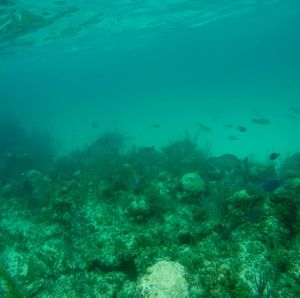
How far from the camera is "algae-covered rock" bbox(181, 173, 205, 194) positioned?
9570 mm

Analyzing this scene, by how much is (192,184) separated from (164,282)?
4.71 m

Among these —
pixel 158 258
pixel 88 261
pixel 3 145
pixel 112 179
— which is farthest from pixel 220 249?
pixel 3 145

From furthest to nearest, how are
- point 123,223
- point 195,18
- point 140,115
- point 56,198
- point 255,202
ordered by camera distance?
point 140,115 < point 195,18 < point 56,198 < point 123,223 < point 255,202

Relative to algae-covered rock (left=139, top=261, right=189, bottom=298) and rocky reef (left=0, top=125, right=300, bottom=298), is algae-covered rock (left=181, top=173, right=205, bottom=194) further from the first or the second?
algae-covered rock (left=139, top=261, right=189, bottom=298)

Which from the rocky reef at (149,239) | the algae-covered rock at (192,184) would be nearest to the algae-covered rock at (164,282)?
the rocky reef at (149,239)

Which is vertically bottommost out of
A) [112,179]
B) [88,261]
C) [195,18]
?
[195,18]

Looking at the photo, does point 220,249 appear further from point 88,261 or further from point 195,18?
point 195,18

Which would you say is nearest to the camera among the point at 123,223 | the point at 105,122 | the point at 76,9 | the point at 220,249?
the point at 220,249

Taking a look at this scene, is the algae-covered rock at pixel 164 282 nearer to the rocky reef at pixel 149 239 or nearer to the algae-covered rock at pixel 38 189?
the rocky reef at pixel 149 239

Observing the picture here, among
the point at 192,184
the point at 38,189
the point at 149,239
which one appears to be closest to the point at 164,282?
the point at 149,239

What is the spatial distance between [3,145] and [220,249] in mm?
25415

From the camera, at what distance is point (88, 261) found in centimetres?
699

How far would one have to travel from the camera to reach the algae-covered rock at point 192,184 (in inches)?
377

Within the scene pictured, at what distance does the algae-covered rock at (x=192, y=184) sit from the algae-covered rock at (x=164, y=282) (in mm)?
4153
